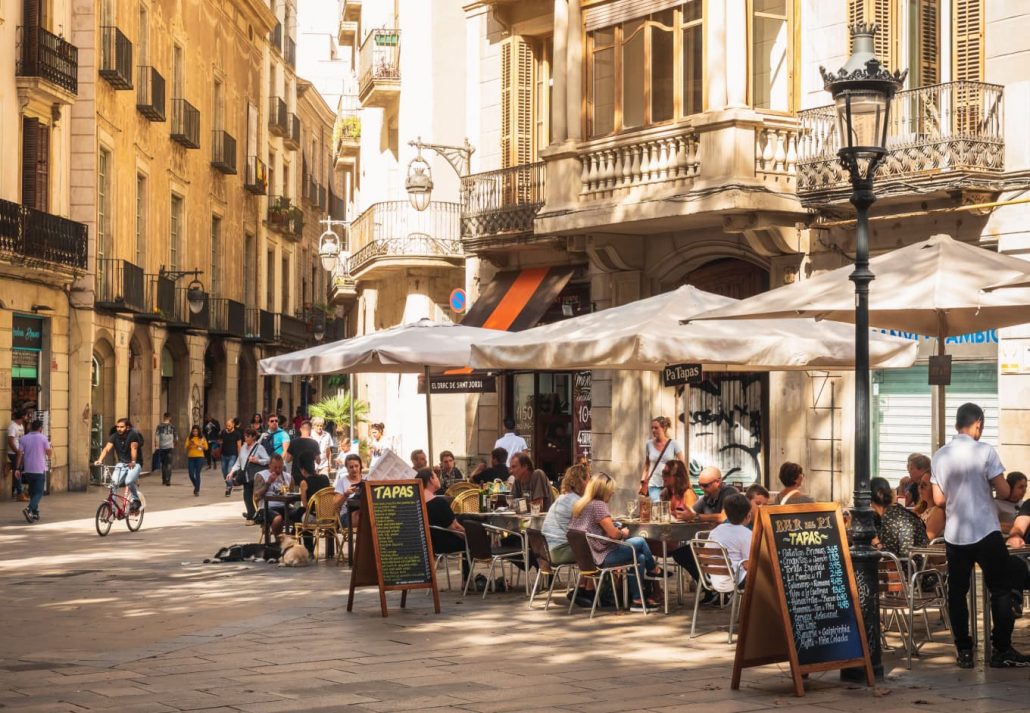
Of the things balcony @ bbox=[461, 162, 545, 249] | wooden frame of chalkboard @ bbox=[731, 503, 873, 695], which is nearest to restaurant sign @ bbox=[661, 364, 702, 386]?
wooden frame of chalkboard @ bbox=[731, 503, 873, 695]

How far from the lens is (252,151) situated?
50.4 meters

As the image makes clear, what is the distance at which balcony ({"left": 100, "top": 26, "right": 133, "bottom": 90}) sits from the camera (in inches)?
1326

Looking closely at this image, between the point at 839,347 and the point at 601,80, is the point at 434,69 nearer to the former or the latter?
the point at 601,80

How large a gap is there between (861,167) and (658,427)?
742 centimetres

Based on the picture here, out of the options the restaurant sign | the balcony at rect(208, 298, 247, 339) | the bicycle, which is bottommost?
the bicycle

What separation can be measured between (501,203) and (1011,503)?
14660mm

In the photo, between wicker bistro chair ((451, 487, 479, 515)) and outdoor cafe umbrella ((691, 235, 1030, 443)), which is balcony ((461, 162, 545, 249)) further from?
outdoor cafe umbrella ((691, 235, 1030, 443))

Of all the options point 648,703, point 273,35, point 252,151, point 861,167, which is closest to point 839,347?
point 861,167

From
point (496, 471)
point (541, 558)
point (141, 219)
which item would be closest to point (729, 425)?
point (496, 471)

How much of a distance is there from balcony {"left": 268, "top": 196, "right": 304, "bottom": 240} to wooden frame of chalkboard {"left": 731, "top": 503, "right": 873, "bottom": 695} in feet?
152

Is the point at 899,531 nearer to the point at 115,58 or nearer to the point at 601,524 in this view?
the point at 601,524

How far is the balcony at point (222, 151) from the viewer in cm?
4514

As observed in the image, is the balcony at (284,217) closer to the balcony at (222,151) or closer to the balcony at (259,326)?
the balcony at (259,326)

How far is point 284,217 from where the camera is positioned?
5453 cm
